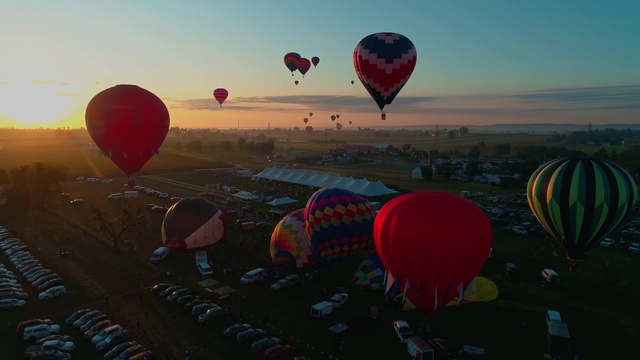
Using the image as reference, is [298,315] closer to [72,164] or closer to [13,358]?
[13,358]

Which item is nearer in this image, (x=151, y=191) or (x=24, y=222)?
(x=24, y=222)

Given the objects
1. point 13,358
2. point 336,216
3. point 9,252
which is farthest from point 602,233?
point 9,252

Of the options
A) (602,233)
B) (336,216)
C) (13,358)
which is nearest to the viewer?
(13,358)

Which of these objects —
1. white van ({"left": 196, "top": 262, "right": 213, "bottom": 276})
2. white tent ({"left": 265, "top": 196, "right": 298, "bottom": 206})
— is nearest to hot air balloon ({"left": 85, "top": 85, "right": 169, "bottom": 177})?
white van ({"left": 196, "top": 262, "right": 213, "bottom": 276})

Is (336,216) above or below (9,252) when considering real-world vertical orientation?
above

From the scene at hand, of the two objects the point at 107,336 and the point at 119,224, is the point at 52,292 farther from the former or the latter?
the point at 119,224

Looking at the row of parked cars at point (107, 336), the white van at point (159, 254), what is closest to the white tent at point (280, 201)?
the white van at point (159, 254)
